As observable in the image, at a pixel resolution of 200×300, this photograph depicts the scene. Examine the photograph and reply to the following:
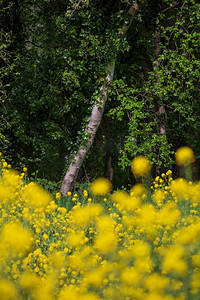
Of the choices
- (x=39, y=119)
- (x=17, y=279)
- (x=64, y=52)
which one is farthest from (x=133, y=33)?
(x=17, y=279)

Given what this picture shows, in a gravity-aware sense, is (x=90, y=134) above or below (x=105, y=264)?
below

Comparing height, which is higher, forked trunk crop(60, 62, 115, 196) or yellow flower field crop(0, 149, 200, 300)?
yellow flower field crop(0, 149, 200, 300)

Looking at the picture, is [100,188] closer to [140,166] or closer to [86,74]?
[140,166]

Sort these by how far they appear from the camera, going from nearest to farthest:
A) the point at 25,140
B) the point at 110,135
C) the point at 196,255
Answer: the point at 196,255 < the point at 25,140 < the point at 110,135

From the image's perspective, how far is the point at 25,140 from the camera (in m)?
10.4

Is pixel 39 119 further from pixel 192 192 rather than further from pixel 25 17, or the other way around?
pixel 192 192

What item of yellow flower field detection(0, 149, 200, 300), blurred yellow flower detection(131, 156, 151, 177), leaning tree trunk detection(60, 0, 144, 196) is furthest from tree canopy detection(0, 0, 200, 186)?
yellow flower field detection(0, 149, 200, 300)

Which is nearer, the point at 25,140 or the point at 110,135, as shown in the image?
the point at 25,140

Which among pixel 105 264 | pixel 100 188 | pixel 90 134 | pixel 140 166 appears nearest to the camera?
pixel 105 264

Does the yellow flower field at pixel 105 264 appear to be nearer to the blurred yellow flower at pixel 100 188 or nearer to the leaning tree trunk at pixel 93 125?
the blurred yellow flower at pixel 100 188

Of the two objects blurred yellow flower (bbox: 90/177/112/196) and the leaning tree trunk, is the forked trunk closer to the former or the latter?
the leaning tree trunk

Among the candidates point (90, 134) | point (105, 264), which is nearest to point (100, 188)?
point (105, 264)

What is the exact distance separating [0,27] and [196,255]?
885 cm

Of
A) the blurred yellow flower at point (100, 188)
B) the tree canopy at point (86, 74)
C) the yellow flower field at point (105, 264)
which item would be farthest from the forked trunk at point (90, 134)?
the yellow flower field at point (105, 264)
